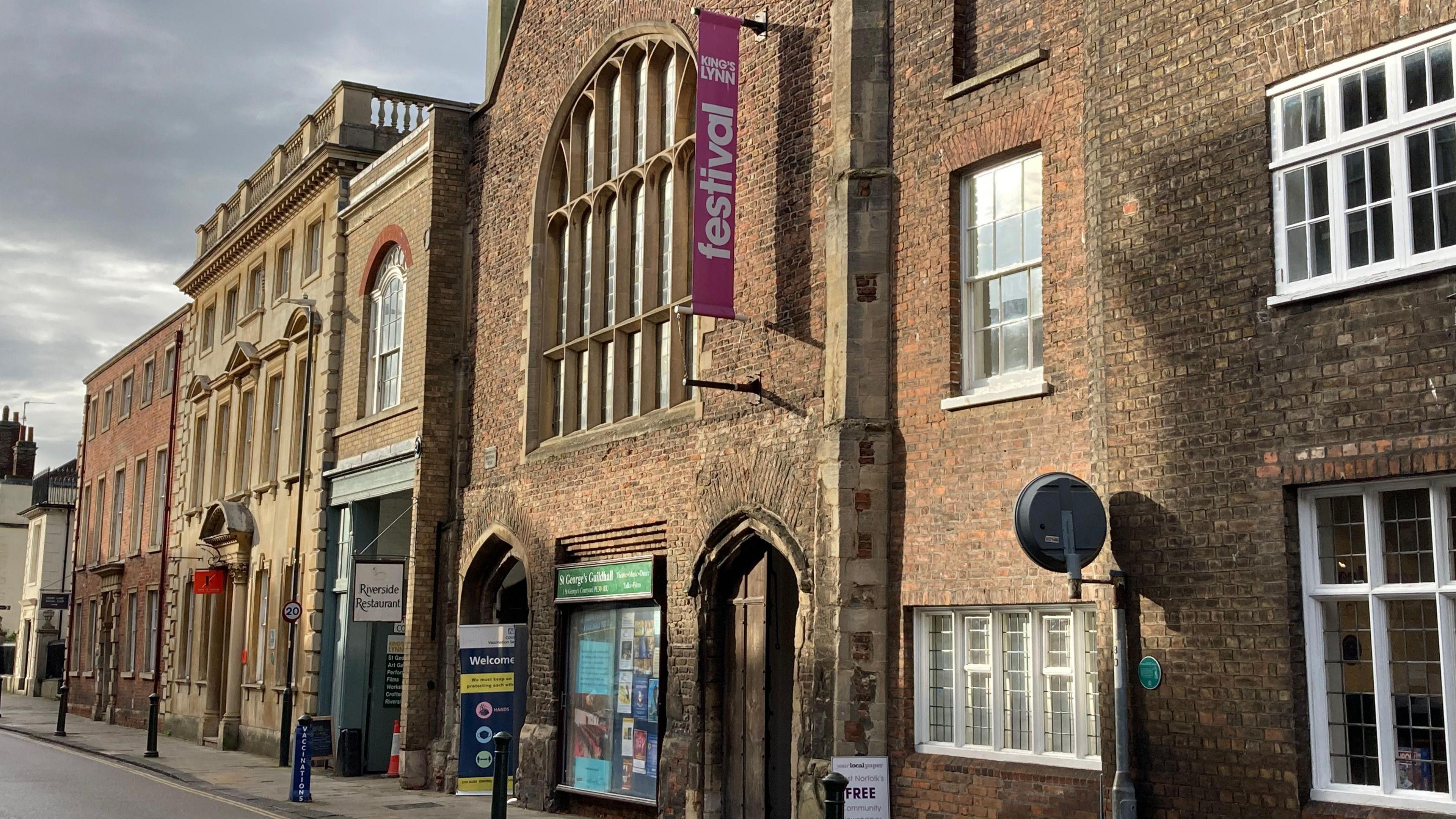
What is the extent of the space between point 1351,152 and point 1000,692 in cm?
494

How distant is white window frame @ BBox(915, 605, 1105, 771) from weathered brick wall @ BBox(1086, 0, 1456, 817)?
3.00 feet

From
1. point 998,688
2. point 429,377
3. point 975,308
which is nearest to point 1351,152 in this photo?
point 975,308

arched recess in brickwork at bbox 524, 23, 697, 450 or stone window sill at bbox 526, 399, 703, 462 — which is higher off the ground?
arched recess in brickwork at bbox 524, 23, 697, 450

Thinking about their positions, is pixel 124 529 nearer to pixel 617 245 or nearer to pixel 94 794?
pixel 94 794

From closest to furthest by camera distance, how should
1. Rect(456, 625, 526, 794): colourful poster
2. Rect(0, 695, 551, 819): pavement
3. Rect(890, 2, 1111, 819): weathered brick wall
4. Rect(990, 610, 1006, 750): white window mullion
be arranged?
Rect(890, 2, 1111, 819): weathered brick wall < Rect(990, 610, 1006, 750): white window mullion < Rect(0, 695, 551, 819): pavement < Rect(456, 625, 526, 794): colourful poster

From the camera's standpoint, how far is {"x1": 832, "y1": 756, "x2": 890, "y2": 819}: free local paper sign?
11875mm

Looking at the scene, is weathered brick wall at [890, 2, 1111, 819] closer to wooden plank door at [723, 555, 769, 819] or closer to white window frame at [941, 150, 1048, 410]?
white window frame at [941, 150, 1048, 410]

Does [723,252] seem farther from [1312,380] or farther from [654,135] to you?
[1312,380]

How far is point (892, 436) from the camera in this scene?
41.7ft

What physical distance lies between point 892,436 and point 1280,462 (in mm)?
4128

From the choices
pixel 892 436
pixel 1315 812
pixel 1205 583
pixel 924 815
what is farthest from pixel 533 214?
pixel 1315 812

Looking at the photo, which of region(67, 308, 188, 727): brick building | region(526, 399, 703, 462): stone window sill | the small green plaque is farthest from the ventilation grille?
region(67, 308, 188, 727): brick building

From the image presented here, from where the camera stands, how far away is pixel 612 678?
A: 1711 cm

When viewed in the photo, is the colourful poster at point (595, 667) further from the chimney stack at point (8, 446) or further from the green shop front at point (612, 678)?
the chimney stack at point (8, 446)
